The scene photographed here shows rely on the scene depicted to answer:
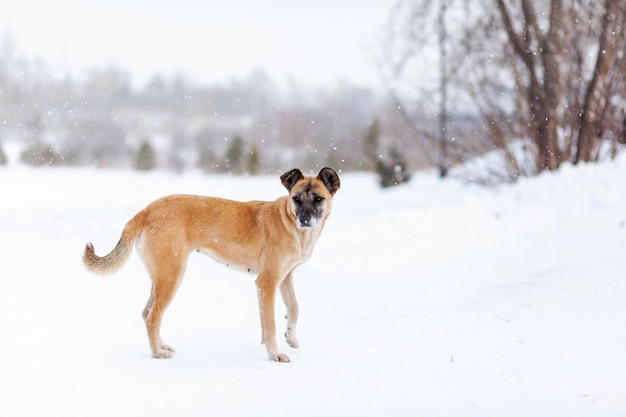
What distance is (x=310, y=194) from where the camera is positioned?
19.6ft

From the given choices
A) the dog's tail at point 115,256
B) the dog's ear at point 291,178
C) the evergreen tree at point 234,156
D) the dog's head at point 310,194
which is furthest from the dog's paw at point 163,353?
the evergreen tree at point 234,156

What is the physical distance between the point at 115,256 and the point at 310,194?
1.80 m

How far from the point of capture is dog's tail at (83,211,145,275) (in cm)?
593

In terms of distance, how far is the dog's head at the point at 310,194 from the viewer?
5871 mm

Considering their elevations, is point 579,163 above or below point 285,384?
below

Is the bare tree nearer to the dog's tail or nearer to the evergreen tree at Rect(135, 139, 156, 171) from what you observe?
the dog's tail

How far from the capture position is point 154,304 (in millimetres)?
5812

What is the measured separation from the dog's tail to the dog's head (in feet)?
4.50

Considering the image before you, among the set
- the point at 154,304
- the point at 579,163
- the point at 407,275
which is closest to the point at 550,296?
the point at 407,275

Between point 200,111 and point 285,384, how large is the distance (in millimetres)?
50176

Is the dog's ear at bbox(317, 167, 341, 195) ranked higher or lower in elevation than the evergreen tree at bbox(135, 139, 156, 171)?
higher

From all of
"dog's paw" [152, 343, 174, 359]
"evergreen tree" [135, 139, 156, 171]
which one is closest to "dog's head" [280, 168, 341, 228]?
"dog's paw" [152, 343, 174, 359]

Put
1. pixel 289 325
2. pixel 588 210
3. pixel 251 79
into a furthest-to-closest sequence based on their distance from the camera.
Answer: pixel 251 79 < pixel 588 210 < pixel 289 325

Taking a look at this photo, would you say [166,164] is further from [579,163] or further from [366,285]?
[366,285]
